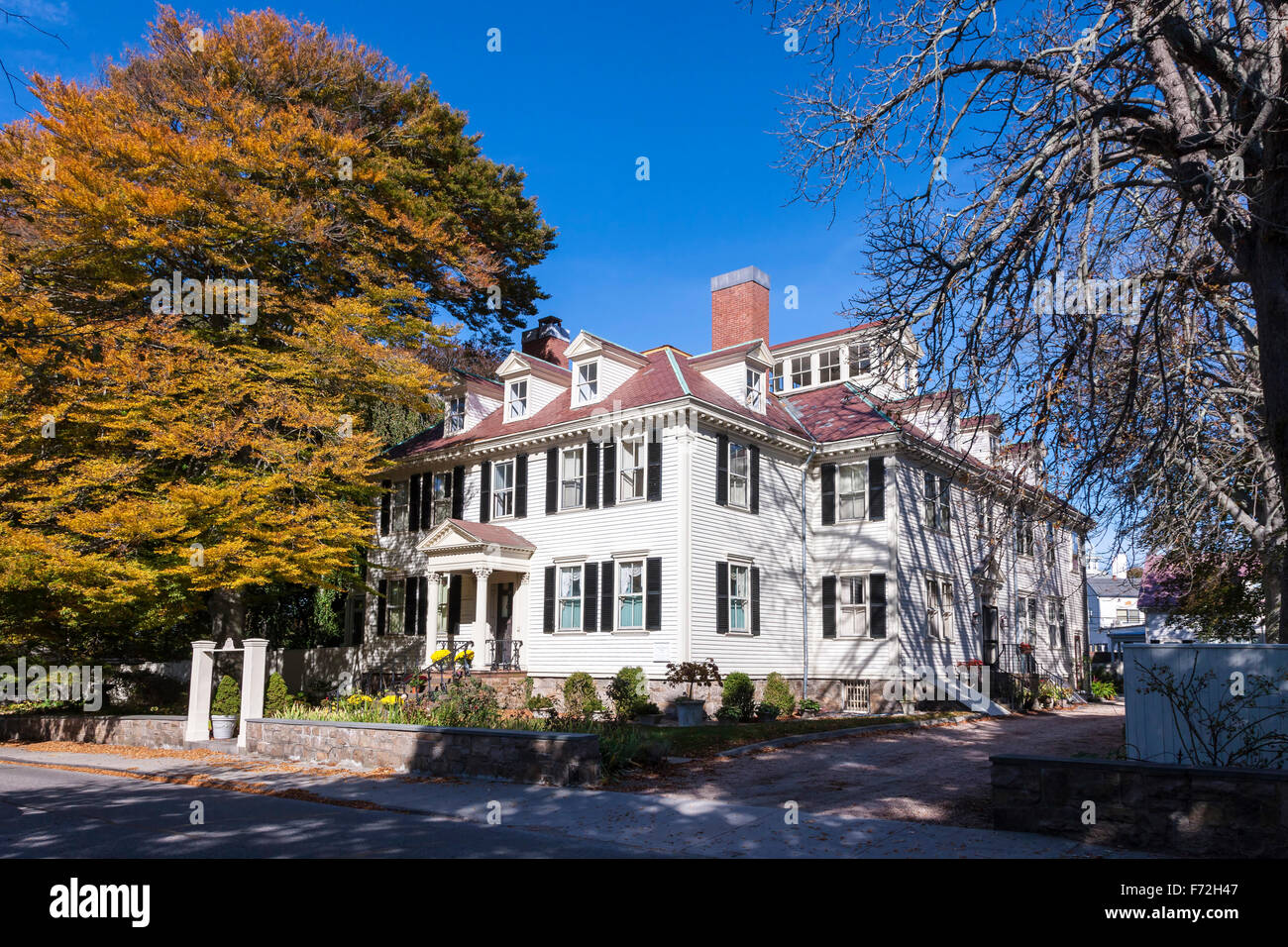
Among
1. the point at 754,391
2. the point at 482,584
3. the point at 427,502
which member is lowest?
the point at 482,584

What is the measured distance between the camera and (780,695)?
22.4 meters

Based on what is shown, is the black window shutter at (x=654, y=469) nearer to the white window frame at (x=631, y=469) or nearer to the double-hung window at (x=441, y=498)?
the white window frame at (x=631, y=469)

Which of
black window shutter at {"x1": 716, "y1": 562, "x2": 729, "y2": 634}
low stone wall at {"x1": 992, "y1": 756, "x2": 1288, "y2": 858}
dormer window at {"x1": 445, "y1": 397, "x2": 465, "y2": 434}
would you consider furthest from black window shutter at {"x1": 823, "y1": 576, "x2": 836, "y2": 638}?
low stone wall at {"x1": 992, "y1": 756, "x2": 1288, "y2": 858}

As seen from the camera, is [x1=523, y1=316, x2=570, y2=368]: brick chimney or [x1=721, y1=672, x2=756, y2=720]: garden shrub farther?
[x1=523, y1=316, x2=570, y2=368]: brick chimney

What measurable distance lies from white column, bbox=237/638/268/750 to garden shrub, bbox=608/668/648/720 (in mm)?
6588

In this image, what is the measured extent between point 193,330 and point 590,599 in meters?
11.3

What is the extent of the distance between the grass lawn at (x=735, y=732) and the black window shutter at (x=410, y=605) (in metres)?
11.8

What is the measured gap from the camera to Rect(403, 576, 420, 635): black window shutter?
27.3 metres

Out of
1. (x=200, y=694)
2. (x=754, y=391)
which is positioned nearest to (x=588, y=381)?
(x=754, y=391)

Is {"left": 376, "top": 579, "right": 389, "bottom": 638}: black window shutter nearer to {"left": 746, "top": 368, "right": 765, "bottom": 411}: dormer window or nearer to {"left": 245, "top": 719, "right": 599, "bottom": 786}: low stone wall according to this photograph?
{"left": 746, "top": 368, "right": 765, "bottom": 411}: dormer window

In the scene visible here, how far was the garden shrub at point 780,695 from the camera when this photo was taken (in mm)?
22266

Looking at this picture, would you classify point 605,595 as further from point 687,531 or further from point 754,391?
point 754,391
